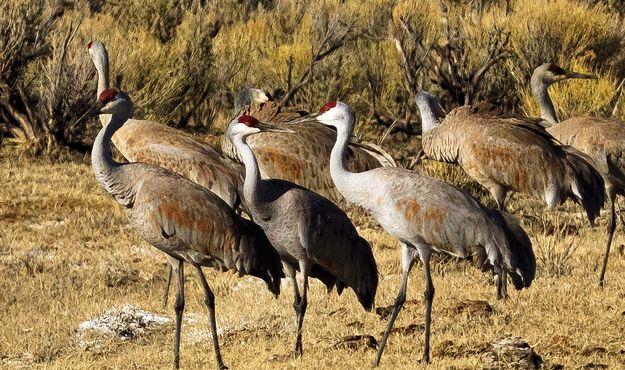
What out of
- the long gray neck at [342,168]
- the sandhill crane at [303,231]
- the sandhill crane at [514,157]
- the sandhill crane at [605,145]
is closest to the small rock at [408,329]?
Result: the sandhill crane at [303,231]

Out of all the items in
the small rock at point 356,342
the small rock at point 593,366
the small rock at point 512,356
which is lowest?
the small rock at point 356,342

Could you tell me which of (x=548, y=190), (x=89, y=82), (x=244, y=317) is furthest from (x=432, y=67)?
(x=244, y=317)

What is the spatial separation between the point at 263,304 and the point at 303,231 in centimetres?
164

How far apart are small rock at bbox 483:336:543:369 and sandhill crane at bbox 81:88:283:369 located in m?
1.45

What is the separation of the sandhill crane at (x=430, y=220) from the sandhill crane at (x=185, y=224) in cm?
64

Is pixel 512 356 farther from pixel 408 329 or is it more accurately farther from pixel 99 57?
pixel 99 57

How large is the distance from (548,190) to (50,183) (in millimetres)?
5494

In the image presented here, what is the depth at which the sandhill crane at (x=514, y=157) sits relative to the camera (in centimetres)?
938

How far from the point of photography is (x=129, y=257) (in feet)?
33.5

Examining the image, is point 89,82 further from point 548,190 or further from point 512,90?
point 548,190

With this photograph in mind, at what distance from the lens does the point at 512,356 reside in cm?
626

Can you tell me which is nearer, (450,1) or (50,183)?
(50,183)

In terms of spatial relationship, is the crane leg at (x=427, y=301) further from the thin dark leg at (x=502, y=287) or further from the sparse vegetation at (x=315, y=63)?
the sparse vegetation at (x=315, y=63)

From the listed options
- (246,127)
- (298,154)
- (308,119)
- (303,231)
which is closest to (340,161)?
(303,231)
